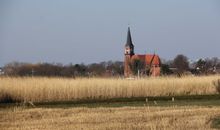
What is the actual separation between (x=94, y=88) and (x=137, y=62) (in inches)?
1792

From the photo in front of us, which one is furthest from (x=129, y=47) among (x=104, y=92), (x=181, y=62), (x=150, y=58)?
(x=104, y=92)

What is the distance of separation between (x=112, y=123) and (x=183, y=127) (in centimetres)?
203

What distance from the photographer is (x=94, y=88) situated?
2917 cm

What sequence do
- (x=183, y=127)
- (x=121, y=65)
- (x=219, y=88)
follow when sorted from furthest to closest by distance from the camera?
(x=121, y=65)
(x=219, y=88)
(x=183, y=127)

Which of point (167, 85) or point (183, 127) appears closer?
point (183, 127)

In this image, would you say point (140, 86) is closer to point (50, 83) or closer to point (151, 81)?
point (151, 81)

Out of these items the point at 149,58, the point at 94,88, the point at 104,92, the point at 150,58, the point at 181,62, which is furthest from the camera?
the point at 181,62

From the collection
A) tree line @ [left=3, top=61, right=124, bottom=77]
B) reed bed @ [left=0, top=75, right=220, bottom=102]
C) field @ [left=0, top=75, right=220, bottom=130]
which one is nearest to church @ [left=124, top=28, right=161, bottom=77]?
tree line @ [left=3, top=61, right=124, bottom=77]

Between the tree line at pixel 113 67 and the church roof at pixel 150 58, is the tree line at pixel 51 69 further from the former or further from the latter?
the church roof at pixel 150 58

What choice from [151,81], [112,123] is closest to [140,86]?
[151,81]

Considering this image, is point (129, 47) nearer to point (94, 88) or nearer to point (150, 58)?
point (150, 58)

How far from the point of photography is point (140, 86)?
3002 cm

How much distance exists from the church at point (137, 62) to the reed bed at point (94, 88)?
34532 mm

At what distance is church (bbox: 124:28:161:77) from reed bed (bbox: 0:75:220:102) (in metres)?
34.5
